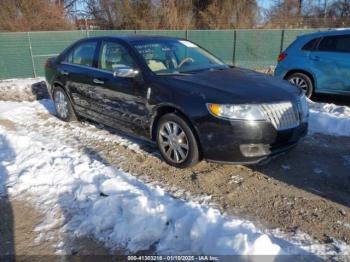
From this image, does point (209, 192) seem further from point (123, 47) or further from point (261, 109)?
point (123, 47)

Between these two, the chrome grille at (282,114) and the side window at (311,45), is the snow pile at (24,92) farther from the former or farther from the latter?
the chrome grille at (282,114)

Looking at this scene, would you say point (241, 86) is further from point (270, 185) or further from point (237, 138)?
point (270, 185)

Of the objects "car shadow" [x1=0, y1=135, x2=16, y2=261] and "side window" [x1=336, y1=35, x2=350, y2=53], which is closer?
"car shadow" [x1=0, y1=135, x2=16, y2=261]

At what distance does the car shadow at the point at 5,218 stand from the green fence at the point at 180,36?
10.4 metres

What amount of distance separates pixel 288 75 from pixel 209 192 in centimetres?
544

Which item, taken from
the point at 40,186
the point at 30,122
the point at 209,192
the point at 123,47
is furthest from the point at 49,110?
the point at 209,192

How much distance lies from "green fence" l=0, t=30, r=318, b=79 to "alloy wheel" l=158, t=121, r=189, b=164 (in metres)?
11.6

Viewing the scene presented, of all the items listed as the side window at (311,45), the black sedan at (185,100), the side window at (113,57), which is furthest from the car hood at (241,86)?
the side window at (311,45)

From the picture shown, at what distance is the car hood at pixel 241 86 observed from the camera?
3.76 metres

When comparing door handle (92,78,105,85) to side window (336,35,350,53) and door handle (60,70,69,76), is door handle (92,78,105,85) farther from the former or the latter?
side window (336,35,350,53)

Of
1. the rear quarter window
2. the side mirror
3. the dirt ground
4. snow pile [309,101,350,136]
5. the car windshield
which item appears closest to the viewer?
the dirt ground

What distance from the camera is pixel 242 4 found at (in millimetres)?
23094

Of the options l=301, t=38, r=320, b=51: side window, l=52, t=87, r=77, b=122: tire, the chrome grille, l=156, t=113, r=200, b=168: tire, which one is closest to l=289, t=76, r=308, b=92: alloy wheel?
l=301, t=38, r=320, b=51: side window

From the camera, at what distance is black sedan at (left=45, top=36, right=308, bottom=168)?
3686 millimetres
